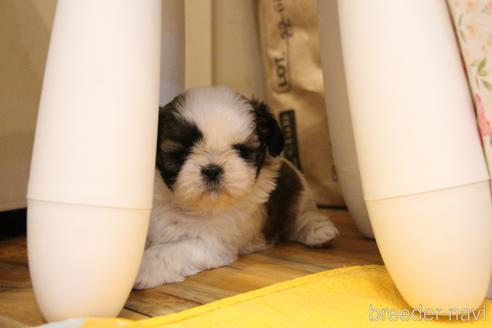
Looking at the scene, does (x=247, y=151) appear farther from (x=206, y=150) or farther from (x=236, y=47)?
(x=236, y=47)

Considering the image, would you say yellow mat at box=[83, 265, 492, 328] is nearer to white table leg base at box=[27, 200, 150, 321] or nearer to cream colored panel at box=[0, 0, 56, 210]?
white table leg base at box=[27, 200, 150, 321]

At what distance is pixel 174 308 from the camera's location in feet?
3.91

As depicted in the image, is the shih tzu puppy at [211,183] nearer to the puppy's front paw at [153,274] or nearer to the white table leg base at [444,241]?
the puppy's front paw at [153,274]

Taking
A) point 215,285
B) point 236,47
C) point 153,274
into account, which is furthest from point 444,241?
point 236,47

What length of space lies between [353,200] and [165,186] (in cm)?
71

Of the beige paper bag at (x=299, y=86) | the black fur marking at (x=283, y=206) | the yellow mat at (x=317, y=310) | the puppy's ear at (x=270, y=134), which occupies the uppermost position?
the beige paper bag at (x=299, y=86)

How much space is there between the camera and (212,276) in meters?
1.49

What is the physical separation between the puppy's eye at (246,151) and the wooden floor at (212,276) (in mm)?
360

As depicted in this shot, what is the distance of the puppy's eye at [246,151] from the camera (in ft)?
5.56

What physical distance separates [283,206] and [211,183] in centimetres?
56

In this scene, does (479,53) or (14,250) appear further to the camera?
(14,250)

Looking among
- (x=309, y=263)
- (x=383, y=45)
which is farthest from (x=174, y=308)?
(x=383, y=45)

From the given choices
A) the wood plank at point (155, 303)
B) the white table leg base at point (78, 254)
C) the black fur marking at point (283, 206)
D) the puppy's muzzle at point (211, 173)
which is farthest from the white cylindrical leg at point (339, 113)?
the white table leg base at point (78, 254)

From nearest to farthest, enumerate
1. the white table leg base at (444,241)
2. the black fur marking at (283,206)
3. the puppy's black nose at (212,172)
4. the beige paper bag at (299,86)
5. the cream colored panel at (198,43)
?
the white table leg base at (444,241)
the puppy's black nose at (212,172)
the black fur marking at (283,206)
the cream colored panel at (198,43)
the beige paper bag at (299,86)
